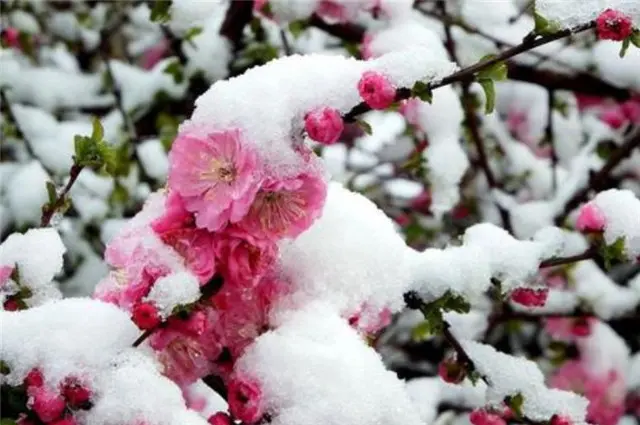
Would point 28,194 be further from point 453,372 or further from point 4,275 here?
point 453,372

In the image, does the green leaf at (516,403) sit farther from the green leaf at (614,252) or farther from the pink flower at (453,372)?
the green leaf at (614,252)

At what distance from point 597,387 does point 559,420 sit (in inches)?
62.0

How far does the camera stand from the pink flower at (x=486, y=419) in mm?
1203

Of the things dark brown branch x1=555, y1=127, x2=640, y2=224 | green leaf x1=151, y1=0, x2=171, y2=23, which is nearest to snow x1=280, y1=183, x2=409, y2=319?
green leaf x1=151, y1=0, x2=171, y2=23

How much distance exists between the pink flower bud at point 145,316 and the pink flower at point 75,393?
3.2 inches

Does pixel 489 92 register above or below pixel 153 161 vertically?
above

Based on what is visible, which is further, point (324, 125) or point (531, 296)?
point (531, 296)

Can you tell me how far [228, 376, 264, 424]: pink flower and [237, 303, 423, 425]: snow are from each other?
16mm


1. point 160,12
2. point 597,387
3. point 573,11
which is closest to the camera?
point 573,11

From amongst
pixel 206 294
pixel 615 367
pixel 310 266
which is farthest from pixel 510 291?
pixel 615 367

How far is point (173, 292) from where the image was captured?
1005mm

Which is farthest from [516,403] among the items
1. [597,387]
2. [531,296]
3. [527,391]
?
[597,387]

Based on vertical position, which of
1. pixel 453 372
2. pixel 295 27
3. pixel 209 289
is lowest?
pixel 453 372

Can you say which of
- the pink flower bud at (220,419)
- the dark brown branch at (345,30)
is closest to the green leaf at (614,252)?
the pink flower bud at (220,419)
